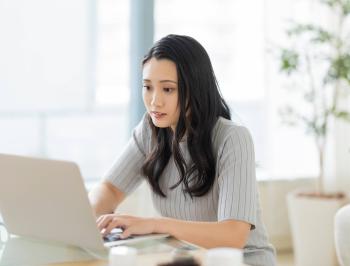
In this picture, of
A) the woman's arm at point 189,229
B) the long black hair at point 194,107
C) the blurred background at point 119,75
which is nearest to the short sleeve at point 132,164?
the long black hair at point 194,107

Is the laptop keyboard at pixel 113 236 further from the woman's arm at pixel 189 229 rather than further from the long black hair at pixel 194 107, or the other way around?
the long black hair at pixel 194 107

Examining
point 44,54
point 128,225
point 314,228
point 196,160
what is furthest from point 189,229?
point 314,228

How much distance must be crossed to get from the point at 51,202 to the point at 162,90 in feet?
1.88

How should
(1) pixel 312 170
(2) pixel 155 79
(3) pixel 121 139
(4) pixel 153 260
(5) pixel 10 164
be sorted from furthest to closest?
1. (1) pixel 312 170
2. (3) pixel 121 139
3. (2) pixel 155 79
4. (5) pixel 10 164
5. (4) pixel 153 260

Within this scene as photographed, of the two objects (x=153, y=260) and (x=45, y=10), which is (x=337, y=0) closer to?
(x=45, y=10)

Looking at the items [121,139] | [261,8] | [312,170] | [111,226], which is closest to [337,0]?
[261,8]

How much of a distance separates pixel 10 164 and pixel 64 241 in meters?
0.25

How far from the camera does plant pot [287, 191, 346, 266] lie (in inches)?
161

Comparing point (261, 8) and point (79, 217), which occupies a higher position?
point (261, 8)

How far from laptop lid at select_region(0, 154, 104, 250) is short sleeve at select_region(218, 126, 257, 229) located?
450mm

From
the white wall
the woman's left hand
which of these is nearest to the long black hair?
the woman's left hand

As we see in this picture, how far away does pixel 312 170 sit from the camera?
4.64 meters

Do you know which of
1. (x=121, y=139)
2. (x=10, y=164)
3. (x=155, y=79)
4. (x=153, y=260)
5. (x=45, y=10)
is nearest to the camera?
(x=153, y=260)

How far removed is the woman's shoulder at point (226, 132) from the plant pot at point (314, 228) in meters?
1.85
